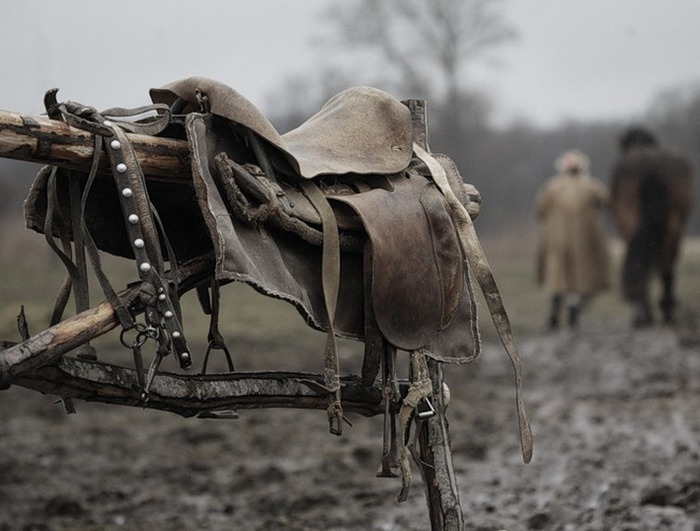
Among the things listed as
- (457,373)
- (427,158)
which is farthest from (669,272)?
(427,158)

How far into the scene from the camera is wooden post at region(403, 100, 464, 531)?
3.10 metres

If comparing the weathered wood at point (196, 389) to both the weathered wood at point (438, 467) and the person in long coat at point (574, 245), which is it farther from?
the person in long coat at point (574, 245)

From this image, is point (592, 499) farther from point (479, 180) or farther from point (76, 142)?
point (479, 180)

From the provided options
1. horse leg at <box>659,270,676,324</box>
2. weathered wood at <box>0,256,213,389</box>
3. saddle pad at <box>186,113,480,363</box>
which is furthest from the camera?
horse leg at <box>659,270,676,324</box>

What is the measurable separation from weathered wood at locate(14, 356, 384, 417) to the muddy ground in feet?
4.55

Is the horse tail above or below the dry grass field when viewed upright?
above

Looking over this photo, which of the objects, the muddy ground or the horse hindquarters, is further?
the horse hindquarters

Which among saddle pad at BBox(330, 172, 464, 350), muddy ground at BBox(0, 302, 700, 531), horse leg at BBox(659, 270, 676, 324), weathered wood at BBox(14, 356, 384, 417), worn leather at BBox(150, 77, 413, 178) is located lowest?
muddy ground at BBox(0, 302, 700, 531)

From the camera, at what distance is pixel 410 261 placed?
2.94m

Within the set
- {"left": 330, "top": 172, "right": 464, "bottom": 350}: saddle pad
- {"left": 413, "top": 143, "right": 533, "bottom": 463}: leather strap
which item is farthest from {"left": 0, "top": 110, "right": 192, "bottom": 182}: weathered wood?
{"left": 413, "top": 143, "right": 533, "bottom": 463}: leather strap

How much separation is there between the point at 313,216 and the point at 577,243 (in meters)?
9.16

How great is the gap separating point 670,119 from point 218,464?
31.6 metres

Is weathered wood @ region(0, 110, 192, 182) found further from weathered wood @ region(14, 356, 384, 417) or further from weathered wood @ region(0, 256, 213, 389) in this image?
weathered wood @ region(14, 356, 384, 417)

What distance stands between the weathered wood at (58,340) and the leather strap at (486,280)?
3.28 ft
